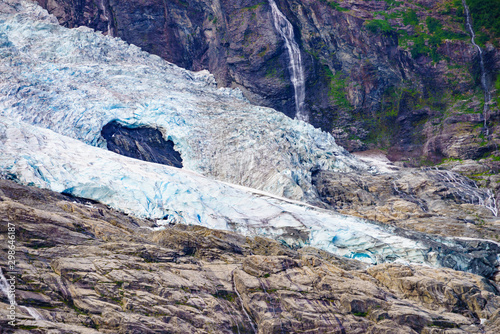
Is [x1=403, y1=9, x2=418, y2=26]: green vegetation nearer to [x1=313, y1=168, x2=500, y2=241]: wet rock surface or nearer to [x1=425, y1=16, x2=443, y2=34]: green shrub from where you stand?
[x1=425, y1=16, x2=443, y2=34]: green shrub

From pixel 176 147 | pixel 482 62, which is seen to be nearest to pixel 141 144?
pixel 176 147

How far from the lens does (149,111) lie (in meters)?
44.5

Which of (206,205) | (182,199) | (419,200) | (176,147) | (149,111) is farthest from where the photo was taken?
(149,111)

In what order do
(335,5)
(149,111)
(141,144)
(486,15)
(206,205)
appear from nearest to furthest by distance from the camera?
(206,205)
(141,144)
(149,111)
(486,15)
(335,5)

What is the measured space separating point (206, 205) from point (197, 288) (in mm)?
12970

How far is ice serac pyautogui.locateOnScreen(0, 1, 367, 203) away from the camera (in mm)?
41000

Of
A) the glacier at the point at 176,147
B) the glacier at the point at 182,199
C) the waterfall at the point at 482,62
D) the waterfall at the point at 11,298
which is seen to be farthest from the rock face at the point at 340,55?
the waterfall at the point at 11,298

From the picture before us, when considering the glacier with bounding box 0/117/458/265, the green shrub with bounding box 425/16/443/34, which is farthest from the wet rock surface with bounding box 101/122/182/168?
the green shrub with bounding box 425/16/443/34

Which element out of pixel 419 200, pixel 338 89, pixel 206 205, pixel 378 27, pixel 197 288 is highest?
pixel 378 27

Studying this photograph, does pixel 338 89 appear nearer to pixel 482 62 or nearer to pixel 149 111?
pixel 482 62

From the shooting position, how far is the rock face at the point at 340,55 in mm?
63500

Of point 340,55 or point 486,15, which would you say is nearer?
point 486,15

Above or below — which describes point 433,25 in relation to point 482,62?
above

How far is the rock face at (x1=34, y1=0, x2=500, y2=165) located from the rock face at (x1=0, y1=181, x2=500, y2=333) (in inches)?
1691
